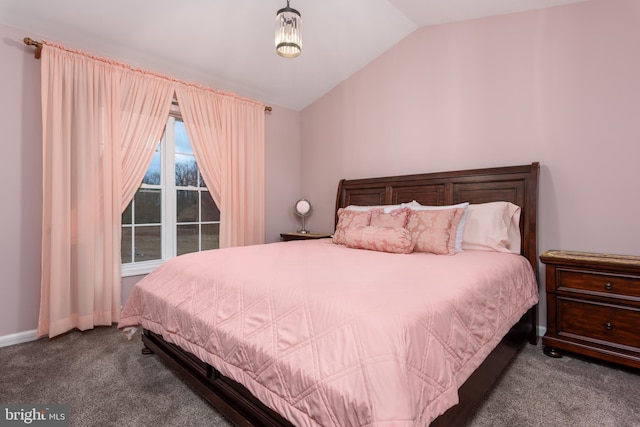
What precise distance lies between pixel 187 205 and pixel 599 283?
3685 millimetres

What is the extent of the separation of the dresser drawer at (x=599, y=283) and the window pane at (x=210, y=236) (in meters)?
3.27

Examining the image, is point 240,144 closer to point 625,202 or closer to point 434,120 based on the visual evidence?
point 434,120

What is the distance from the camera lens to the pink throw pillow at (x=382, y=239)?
7.95ft

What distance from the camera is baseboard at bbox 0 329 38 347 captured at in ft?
8.02

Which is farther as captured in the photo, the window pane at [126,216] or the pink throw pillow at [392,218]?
the window pane at [126,216]

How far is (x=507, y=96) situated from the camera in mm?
2779

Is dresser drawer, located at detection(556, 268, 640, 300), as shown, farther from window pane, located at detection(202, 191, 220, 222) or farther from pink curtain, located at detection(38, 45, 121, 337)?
pink curtain, located at detection(38, 45, 121, 337)

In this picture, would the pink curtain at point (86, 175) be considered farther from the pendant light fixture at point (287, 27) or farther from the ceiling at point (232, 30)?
the pendant light fixture at point (287, 27)

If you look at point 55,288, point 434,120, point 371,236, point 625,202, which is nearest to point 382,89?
point 434,120

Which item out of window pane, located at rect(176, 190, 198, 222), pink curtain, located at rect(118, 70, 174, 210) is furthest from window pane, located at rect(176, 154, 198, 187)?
pink curtain, located at rect(118, 70, 174, 210)

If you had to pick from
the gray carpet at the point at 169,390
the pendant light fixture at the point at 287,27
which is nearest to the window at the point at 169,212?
the gray carpet at the point at 169,390

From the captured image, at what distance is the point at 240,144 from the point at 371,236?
6.70 ft

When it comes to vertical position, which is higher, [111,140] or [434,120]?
[434,120]

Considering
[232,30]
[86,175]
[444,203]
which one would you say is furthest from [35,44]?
[444,203]
